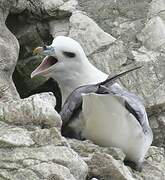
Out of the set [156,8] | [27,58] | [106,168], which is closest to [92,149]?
[106,168]

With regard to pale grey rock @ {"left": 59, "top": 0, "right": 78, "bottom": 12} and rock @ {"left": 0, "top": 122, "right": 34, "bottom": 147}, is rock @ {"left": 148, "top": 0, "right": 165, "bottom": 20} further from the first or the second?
rock @ {"left": 0, "top": 122, "right": 34, "bottom": 147}

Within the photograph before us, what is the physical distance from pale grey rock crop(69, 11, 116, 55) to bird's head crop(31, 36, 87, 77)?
47.2 inches

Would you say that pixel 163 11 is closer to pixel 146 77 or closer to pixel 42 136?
pixel 146 77

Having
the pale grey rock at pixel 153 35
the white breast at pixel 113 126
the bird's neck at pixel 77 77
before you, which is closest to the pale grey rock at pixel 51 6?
the pale grey rock at pixel 153 35

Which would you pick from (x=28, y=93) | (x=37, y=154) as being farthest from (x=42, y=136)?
(x=28, y=93)

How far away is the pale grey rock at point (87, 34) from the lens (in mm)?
5797

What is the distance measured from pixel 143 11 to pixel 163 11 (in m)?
0.18

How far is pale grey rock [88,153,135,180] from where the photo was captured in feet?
10.4

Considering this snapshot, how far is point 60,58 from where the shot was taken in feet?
14.6

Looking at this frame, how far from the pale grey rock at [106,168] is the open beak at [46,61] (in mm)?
1216

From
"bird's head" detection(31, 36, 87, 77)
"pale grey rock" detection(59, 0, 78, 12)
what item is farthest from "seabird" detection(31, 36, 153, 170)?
"pale grey rock" detection(59, 0, 78, 12)

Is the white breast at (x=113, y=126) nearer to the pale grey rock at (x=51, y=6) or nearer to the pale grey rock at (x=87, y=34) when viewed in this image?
the pale grey rock at (x=87, y=34)

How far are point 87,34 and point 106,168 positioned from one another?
111 inches

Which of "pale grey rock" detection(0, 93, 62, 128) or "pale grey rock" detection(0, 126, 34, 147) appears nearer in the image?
"pale grey rock" detection(0, 126, 34, 147)
